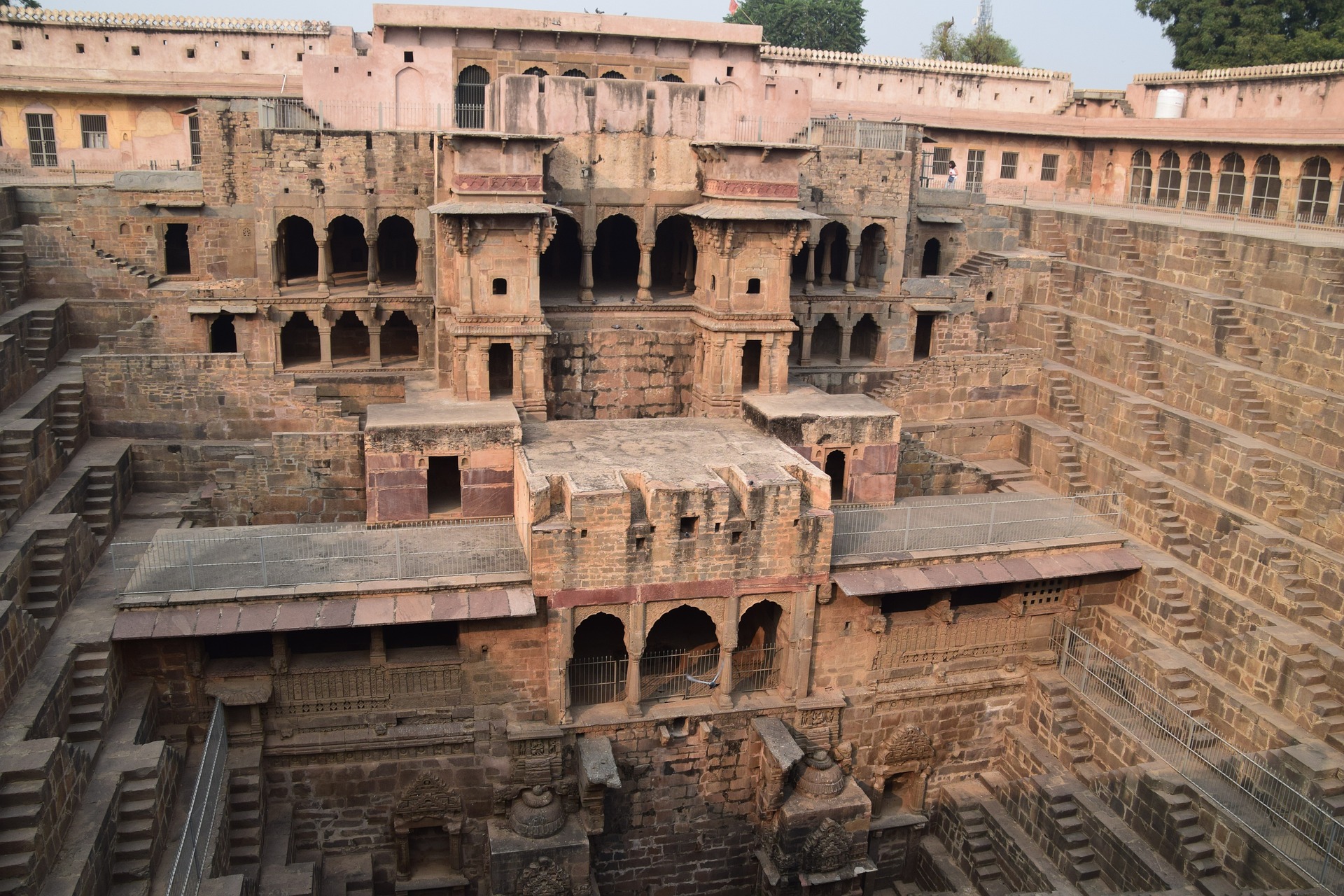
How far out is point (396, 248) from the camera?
2909 centimetres

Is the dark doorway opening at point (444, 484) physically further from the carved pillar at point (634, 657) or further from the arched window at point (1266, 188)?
the arched window at point (1266, 188)

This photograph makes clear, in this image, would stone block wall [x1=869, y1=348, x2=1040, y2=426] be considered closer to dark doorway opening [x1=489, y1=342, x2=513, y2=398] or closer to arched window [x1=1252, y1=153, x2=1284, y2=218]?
dark doorway opening [x1=489, y1=342, x2=513, y2=398]

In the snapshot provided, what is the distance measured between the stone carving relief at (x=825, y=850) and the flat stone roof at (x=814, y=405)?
7843 mm

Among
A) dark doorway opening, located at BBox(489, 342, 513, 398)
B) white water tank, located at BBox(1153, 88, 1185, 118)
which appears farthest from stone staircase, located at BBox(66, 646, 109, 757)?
white water tank, located at BBox(1153, 88, 1185, 118)

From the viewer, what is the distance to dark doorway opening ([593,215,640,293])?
28.5m

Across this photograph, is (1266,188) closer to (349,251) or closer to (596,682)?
(596,682)

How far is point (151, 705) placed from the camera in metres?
18.2

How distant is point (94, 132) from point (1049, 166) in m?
30.3

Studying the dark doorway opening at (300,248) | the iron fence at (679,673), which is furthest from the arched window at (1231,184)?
the dark doorway opening at (300,248)

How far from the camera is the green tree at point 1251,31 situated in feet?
142

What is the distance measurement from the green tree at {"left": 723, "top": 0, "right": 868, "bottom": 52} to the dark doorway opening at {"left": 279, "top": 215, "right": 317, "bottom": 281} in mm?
39311

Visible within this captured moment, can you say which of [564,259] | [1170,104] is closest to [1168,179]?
[1170,104]

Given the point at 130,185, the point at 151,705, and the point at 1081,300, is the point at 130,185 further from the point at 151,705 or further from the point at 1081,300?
the point at 1081,300

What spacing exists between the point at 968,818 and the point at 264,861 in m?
12.8
